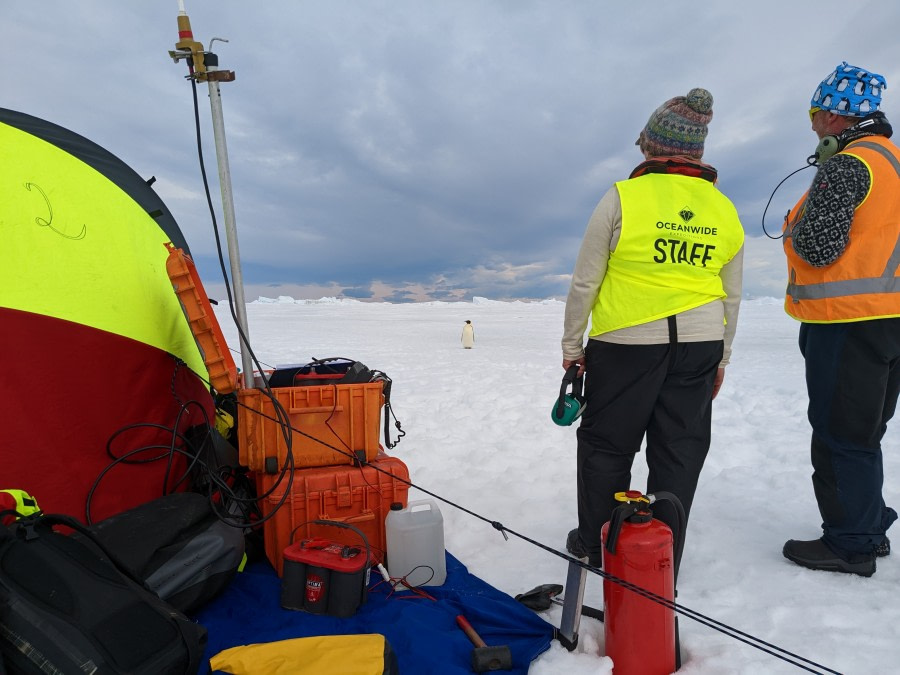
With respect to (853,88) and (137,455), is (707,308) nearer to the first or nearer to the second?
(853,88)

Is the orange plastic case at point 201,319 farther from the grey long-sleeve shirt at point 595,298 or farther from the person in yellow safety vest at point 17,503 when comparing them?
the grey long-sleeve shirt at point 595,298

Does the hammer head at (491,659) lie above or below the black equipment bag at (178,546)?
below

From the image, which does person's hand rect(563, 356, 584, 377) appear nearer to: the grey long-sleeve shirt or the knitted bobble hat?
the grey long-sleeve shirt

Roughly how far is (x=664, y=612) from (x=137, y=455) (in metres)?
2.49

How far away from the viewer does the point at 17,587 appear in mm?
1516

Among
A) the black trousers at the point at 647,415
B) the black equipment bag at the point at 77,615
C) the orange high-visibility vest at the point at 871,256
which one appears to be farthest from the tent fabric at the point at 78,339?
the orange high-visibility vest at the point at 871,256

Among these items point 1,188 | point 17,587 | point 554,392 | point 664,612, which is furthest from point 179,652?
point 554,392

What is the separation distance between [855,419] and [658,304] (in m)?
1.13

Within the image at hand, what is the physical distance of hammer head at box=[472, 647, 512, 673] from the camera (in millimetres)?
1911

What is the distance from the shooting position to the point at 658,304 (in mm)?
2373

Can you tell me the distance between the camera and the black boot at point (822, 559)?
8.19 feet

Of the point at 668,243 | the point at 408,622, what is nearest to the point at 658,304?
the point at 668,243

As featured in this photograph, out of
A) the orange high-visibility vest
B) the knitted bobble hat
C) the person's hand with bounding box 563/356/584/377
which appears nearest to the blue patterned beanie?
the orange high-visibility vest

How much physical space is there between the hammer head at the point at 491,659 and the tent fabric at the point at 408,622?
1.4 inches
